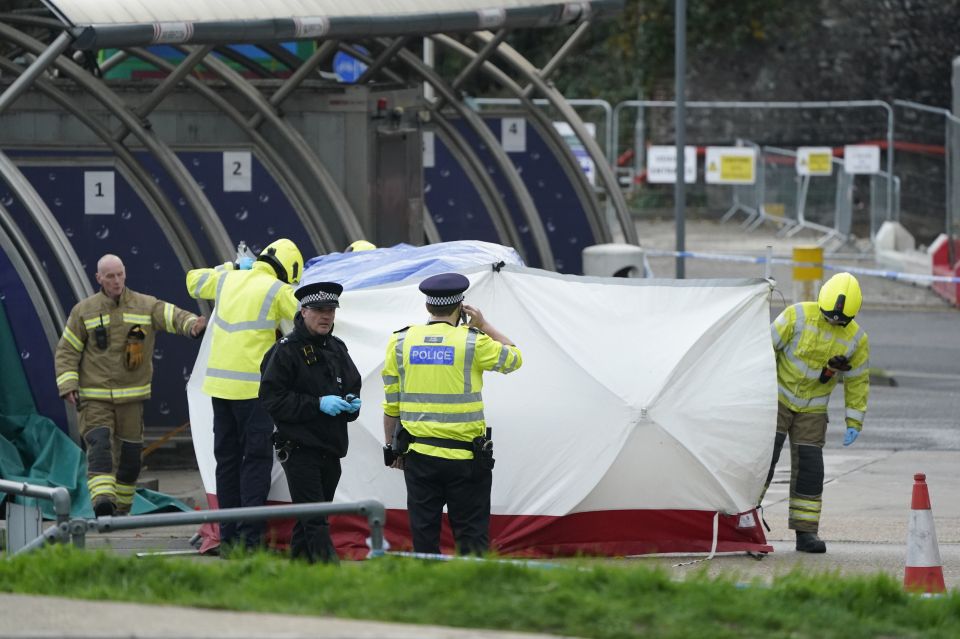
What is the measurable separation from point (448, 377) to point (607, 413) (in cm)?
115

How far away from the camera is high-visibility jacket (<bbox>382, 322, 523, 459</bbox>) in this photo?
8.42 metres

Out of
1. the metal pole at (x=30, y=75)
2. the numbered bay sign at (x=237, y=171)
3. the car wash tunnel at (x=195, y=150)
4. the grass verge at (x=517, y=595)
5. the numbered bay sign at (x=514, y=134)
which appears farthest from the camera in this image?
the numbered bay sign at (x=514, y=134)

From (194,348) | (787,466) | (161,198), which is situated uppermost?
(161,198)

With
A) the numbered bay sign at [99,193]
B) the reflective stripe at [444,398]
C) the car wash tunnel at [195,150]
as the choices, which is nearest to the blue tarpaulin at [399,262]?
the reflective stripe at [444,398]

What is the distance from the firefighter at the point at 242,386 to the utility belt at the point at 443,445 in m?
0.99

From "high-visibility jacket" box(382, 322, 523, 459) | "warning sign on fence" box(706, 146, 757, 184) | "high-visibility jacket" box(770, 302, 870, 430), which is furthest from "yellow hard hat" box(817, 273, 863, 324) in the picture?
"warning sign on fence" box(706, 146, 757, 184)

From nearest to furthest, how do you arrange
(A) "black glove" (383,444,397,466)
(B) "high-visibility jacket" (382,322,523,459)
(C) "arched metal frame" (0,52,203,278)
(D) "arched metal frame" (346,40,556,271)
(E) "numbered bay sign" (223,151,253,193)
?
1. (B) "high-visibility jacket" (382,322,523,459)
2. (A) "black glove" (383,444,397,466)
3. (C) "arched metal frame" (0,52,203,278)
4. (E) "numbered bay sign" (223,151,253,193)
5. (D) "arched metal frame" (346,40,556,271)

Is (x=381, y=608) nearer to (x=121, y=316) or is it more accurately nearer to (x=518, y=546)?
(x=518, y=546)

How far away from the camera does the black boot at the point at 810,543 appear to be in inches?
387

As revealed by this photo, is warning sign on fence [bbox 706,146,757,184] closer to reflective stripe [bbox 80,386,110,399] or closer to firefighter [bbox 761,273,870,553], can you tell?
firefighter [bbox 761,273,870,553]

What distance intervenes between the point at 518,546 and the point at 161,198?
4089 millimetres

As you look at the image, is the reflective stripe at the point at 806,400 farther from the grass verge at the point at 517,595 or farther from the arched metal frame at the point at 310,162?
the arched metal frame at the point at 310,162

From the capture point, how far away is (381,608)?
21.5 ft

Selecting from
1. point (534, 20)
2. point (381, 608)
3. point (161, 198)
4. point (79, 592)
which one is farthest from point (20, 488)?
point (534, 20)
